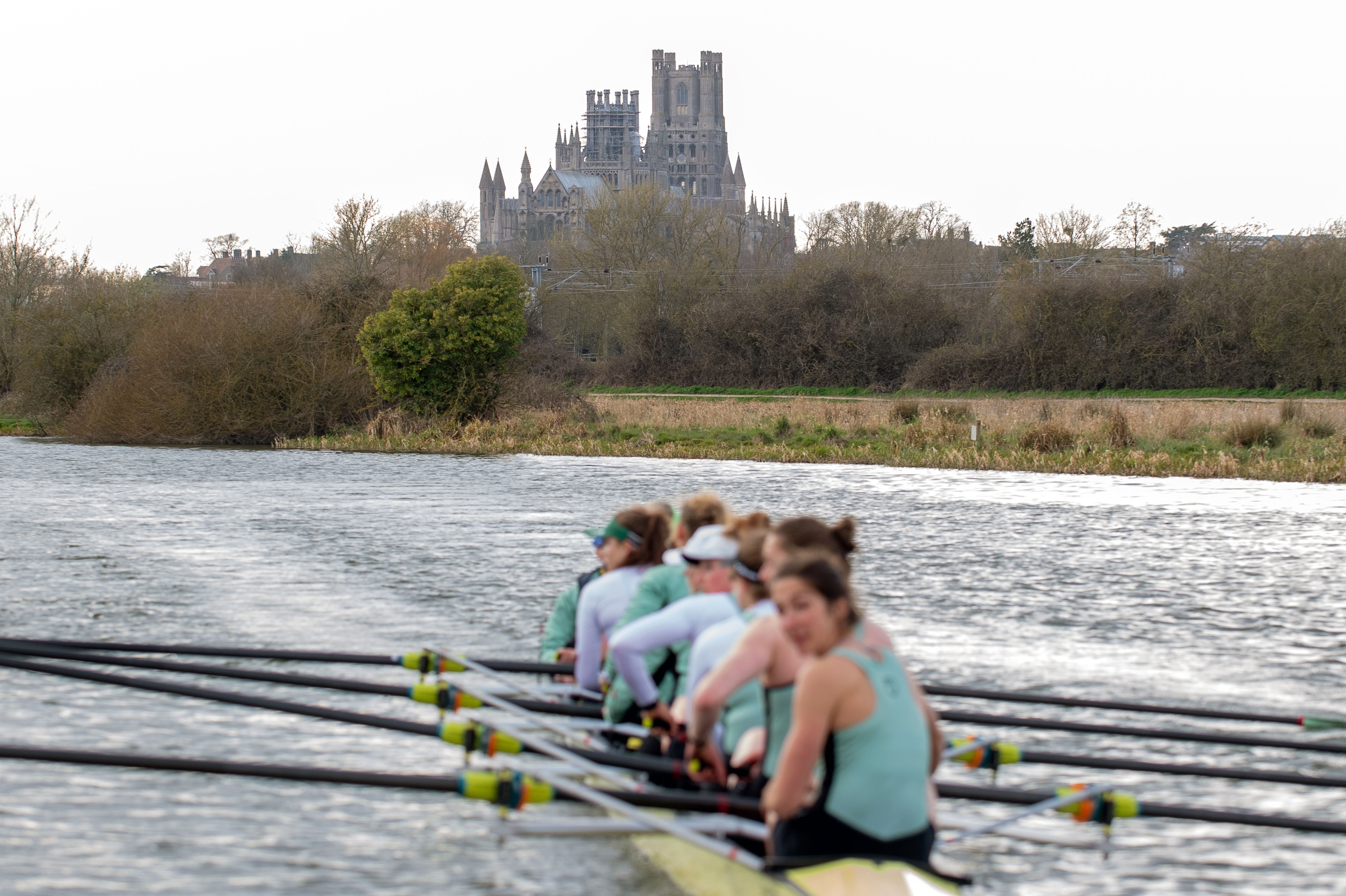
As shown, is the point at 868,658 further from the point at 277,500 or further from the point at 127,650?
the point at 277,500

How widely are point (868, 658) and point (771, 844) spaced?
0.92 meters

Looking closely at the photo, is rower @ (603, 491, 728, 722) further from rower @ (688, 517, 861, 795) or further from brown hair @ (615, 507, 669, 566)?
rower @ (688, 517, 861, 795)

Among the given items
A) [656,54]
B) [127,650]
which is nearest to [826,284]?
[127,650]

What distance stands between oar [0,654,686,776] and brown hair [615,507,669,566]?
3.12ft

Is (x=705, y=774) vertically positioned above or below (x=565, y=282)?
below

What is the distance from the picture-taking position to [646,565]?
693 cm

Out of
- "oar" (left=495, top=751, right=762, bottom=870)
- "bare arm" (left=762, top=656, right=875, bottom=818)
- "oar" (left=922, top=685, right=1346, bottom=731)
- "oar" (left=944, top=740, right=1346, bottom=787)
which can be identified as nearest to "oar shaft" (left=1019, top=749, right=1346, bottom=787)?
"oar" (left=944, top=740, right=1346, bottom=787)

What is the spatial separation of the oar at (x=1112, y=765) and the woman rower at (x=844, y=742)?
1.64 metres

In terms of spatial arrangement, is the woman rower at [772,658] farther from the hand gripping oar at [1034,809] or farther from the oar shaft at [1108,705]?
the oar shaft at [1108,705]

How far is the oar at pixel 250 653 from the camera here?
874 centimetres

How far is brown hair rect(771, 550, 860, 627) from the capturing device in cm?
418

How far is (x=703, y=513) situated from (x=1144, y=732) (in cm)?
318

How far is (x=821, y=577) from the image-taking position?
418 cm

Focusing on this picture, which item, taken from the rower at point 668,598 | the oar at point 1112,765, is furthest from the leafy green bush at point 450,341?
the oar at point 1112,765
